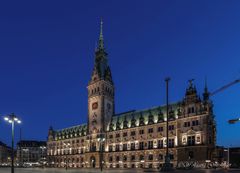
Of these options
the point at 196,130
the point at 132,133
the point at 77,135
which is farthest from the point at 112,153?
the point at 196,130

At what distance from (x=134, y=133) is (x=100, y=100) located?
21012 millimetres

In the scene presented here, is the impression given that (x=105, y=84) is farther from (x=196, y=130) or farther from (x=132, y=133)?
(x=196, y=130)

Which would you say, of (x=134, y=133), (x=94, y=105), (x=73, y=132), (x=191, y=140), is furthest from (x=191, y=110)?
(x=73, y=132)

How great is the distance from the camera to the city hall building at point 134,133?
99.7 m

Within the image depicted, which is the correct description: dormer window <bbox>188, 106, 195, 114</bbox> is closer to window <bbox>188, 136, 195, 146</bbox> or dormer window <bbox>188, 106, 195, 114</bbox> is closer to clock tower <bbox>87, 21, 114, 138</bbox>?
window <bbox>188, 136, 195, 146</bbox>

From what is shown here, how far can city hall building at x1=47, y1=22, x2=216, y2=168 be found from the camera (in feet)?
327

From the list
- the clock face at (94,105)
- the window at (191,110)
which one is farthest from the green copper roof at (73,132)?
the window at (191,110)

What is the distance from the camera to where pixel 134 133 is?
128m

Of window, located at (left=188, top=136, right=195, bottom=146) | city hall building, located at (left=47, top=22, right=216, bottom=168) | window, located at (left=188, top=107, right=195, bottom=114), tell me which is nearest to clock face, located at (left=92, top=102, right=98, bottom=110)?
city hall building, located at (left=47, top=22, right=216, bottom=168)

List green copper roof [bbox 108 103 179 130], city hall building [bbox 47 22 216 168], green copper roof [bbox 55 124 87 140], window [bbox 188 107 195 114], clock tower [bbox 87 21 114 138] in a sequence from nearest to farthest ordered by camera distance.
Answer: city hall building [bbox 47 22 216 168], window [bbox 188 107 195 114], green copper roof [bbox 108 103 179 130], clock tower [bbox 87 21 114 138], green copper roof [bbox 55 124 87 140]

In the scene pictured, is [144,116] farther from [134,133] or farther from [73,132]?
[73,132]

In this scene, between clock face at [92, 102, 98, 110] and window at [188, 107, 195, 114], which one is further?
clock face at [92, 102, 98, 110]

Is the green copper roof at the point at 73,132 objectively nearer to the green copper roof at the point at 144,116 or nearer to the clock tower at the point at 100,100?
the clock tower at the point at 100,100

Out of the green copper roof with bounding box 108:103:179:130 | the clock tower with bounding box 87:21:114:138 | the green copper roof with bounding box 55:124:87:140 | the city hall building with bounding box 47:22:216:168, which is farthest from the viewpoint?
→ the green copper roof with bounding box 55:124:87:140
